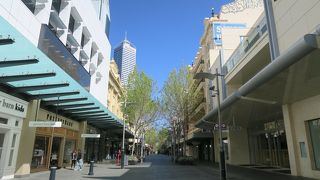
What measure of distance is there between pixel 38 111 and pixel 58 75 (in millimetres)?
6761

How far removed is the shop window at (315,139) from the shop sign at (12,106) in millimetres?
17054

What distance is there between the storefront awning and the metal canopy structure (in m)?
9.41

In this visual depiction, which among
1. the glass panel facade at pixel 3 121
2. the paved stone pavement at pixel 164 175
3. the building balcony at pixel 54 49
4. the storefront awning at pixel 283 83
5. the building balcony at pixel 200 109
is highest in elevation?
the building balcony at pixel 200 109

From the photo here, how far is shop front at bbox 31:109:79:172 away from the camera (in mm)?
22750

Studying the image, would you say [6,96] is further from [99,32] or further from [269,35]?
[99,32]

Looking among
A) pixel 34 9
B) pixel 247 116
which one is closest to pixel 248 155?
pixel 247 116

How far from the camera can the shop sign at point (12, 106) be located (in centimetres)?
1630

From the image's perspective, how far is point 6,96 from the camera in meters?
16.5

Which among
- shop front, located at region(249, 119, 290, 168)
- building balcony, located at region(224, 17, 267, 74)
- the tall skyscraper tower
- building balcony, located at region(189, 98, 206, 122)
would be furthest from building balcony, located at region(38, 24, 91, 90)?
the tall skyscraper tower

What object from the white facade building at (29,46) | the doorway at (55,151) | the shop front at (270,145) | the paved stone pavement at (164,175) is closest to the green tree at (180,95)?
the shop front at (270,145)

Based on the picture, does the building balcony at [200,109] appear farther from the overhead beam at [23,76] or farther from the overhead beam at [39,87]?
the overhead beam at [23,76]

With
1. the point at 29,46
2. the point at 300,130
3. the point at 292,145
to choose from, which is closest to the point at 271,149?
the point at 292,145

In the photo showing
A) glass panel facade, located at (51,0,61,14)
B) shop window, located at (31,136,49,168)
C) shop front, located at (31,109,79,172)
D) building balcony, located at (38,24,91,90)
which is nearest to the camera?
building balcony, located at (38,24,91,90)

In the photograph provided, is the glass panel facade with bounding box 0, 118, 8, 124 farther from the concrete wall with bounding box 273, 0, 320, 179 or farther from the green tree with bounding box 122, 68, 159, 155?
the green tree with bounding box 122, 68, 159, 155
